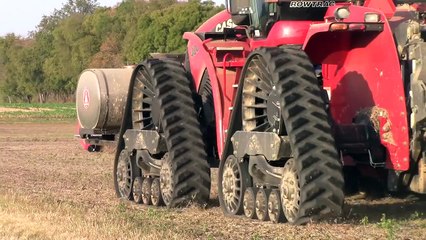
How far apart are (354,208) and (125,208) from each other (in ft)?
8.84

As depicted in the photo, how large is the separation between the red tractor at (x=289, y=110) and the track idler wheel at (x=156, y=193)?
2 centimetres

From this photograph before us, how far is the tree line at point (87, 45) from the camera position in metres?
72.0

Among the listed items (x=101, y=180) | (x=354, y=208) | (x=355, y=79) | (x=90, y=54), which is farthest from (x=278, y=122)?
(x=90, y=54)

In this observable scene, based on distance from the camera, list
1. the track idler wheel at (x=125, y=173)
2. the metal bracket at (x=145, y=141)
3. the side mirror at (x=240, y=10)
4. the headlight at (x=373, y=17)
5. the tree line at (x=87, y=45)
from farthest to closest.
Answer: the tree line at (x=87, y=45), the track idler wheel at (x=125, y=173), the metal bracket at (x=145, y=141), the side mirror at (x=240, y=10), the headlight at (x=373, y=17)

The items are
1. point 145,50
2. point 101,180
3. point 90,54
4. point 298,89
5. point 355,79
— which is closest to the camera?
point 298,89

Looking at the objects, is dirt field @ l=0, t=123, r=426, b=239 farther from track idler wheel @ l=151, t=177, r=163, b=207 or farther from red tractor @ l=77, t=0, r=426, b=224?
red tractor @ l=77, t=0, r=426, b=224

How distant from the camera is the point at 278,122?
9.22 meters

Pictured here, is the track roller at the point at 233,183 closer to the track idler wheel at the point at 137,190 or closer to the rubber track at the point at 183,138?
the rubber track at the point at 183,138

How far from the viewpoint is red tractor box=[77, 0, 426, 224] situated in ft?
28.5

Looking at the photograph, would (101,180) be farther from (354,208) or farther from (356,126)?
(356,126)

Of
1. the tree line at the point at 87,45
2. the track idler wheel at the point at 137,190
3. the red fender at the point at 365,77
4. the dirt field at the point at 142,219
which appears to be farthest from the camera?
the tree line at the point at 87,45

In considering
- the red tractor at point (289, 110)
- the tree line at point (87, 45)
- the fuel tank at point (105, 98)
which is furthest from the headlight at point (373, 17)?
the tree line at point (87, 45)

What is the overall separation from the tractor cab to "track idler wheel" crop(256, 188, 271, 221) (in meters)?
2.12

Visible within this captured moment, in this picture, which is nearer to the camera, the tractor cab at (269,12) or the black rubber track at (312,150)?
the black rubber track at (312,150)
